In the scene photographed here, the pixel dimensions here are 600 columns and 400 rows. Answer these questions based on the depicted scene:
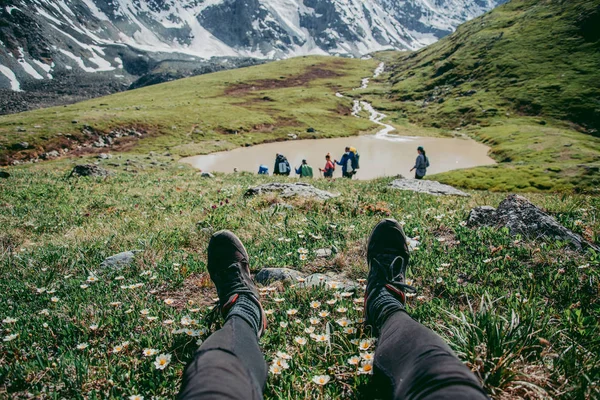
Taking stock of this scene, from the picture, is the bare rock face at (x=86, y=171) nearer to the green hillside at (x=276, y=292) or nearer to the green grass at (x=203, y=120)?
the green hillside at (x=276, y=292)

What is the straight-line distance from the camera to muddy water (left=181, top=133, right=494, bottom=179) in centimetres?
4323

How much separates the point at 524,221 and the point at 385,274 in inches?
135

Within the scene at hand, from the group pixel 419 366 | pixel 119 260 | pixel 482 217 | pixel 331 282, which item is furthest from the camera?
pixel 482 217

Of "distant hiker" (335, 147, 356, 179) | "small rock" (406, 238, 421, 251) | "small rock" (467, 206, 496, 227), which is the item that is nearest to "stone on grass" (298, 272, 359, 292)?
"small rock" (406, 238, 421, 251)

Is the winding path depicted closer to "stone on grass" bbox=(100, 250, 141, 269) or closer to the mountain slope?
the mountain slope

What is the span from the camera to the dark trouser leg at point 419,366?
1.87 meters

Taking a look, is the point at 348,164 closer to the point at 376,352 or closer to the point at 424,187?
the point at 424,187

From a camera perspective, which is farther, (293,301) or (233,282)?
(293,301)

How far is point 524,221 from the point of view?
5.66m

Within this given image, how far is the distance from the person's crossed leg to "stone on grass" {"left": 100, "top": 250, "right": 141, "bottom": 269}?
Answer: 2.03 meters

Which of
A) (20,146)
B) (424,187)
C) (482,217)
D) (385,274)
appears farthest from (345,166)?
(20,146)

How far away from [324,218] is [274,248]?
2.11m

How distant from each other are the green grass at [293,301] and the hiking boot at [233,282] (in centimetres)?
27

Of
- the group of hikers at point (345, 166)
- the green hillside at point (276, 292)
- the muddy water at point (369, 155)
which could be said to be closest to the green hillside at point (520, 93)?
the muddy water at point (369, 155)
